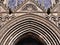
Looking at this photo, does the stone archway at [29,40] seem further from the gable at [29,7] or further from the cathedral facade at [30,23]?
the gable at [29,7]

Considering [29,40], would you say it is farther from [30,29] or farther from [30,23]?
[30,23]

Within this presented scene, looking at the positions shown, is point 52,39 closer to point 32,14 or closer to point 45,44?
point 45,44

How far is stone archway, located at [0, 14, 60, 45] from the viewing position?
22.3 metres

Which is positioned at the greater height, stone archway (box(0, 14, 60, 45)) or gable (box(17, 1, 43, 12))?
gable (box(17, 1, 43, 12))

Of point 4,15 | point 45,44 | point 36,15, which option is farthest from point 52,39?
point 4,15

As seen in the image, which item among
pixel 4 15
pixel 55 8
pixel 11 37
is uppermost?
pixel 55 8

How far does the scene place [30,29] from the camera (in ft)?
74.9

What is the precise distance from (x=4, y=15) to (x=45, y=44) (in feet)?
12.8

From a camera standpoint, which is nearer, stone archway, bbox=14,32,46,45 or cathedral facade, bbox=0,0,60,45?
cathedral facade, bbox=0,0,60,45

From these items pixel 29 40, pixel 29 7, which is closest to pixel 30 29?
→ pixel 29 40

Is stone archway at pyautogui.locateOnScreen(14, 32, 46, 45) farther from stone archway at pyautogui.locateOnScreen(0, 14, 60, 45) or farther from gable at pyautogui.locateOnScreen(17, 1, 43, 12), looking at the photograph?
gable at pyautogui.locateOnScreen(17, 1, 43, 12)

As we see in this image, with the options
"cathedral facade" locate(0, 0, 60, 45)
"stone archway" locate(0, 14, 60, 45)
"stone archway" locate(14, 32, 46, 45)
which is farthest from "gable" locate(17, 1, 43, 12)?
"stone archway" locate(14, 32, 46, 45)

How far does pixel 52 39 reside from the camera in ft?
73.5

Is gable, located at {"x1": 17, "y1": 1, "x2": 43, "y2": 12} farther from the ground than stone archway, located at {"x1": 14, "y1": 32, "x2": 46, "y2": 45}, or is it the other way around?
gable, located at {"x1": 17, "y1": 1, "x2": 43, "y2": 12}
